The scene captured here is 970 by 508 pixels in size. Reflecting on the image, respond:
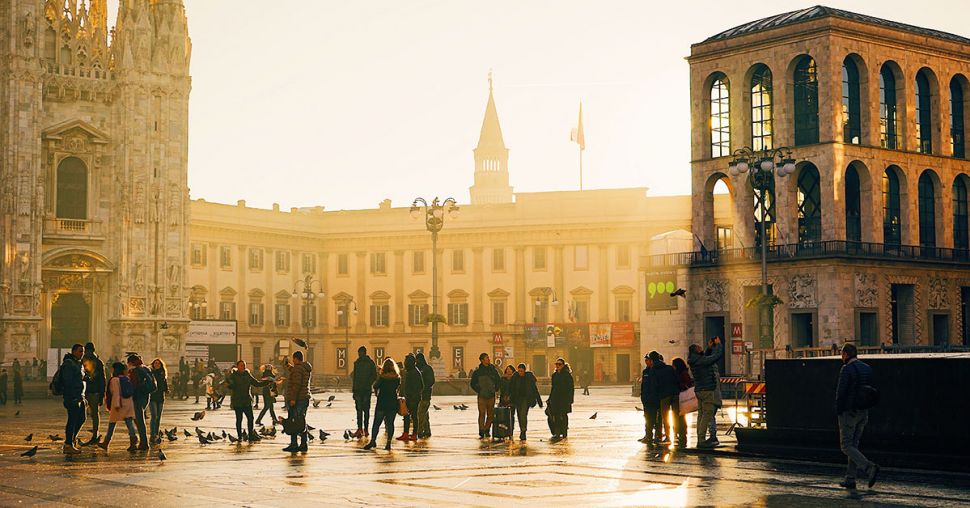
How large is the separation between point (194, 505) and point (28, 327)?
47194 mm

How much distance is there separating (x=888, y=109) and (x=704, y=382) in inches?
1719

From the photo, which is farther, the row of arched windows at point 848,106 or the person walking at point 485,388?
the row of arched windows at point 848,106

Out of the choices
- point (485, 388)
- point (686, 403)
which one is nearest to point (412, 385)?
point (485, 388)

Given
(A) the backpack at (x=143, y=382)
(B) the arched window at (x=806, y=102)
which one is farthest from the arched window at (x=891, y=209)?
(A) the backpack at (x=143, y=382)

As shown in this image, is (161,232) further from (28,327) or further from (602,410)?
(602,410)

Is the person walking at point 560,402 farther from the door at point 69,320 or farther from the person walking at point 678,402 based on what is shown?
the door at point 69,320

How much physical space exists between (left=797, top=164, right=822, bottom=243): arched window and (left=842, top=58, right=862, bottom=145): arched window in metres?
2.29

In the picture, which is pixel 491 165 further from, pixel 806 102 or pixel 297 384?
pixel 297 384

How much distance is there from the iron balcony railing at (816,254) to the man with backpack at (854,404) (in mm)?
43165

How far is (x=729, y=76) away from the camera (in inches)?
2522

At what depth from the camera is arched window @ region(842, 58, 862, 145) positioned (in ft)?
200

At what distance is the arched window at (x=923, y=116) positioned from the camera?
211 ft

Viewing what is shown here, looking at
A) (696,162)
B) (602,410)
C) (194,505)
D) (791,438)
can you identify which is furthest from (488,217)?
(194,505)

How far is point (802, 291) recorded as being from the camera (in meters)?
59.1
